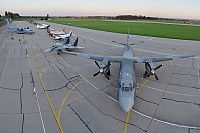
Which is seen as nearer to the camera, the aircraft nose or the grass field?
the aircraft nose

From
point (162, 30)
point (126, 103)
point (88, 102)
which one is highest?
point (162, 30)

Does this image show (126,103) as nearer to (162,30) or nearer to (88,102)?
(88,102)

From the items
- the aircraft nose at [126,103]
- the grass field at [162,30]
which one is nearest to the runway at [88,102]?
the aircraft nose at [126,103]

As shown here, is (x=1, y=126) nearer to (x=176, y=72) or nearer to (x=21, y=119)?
(x=21, y=119)

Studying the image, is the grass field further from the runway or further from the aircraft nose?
the aircraft nose

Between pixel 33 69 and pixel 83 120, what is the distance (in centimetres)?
1813

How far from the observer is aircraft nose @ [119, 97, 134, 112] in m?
14.8

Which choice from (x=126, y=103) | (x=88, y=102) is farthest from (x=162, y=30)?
(x=126, y=103)

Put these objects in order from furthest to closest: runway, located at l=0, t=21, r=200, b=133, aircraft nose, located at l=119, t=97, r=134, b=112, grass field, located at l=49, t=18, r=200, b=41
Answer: grass field, located at l=49, t=18, r=200, b=41 < aircraft nose, located at l=119, t=97, r=134, b=112 < runway, located at l=0, t=21, r=200, b=133

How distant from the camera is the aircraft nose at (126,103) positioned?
14.8 meters

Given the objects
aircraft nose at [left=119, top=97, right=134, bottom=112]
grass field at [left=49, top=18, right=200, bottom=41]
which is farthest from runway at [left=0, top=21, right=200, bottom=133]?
grass field at [left=49, top=18, right=200, bottom=41]

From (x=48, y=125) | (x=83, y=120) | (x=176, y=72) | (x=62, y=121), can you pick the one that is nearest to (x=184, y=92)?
(x=176, y=72)

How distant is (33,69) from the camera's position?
29.0 m

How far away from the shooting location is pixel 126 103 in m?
15.0
